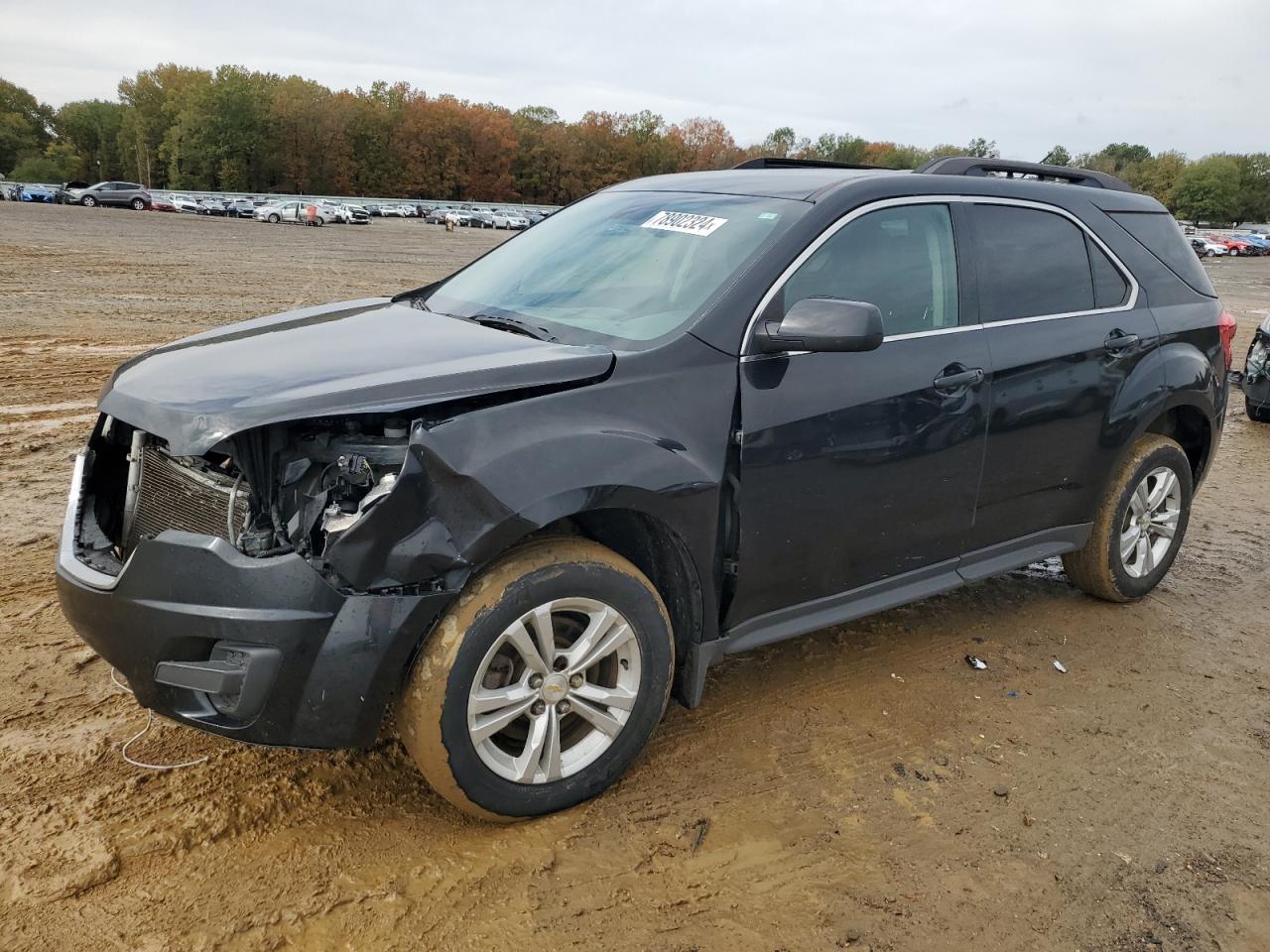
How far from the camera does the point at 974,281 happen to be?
3.80 m

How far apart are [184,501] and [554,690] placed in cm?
119

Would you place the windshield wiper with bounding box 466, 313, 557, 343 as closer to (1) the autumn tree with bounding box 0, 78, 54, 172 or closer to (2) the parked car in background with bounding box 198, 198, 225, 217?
(2) the parked car in background with bounding box 198, 198, 225, 217

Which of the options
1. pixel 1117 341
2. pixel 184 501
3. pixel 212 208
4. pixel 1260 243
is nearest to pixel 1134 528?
pixel 1117 341

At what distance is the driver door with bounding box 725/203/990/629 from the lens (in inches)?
126

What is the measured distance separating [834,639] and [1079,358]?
1.57 meters

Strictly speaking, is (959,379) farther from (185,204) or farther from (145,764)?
(185,204)

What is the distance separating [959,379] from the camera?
3625 millimetres

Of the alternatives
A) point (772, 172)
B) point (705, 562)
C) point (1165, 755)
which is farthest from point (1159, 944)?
point (772, 172)

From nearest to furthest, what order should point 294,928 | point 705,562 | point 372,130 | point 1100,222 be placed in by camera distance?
1. point 294,928
2. point 705,562
3. point 1100,222
4. point 372,130

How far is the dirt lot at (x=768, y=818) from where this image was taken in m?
2.56

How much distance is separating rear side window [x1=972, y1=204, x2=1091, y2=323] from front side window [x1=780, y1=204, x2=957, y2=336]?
20cm

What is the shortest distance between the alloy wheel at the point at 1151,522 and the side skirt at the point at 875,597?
0.33 meters

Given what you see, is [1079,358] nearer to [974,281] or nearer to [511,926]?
[974,281]

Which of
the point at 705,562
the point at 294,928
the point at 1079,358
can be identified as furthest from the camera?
the point at 1079,358
